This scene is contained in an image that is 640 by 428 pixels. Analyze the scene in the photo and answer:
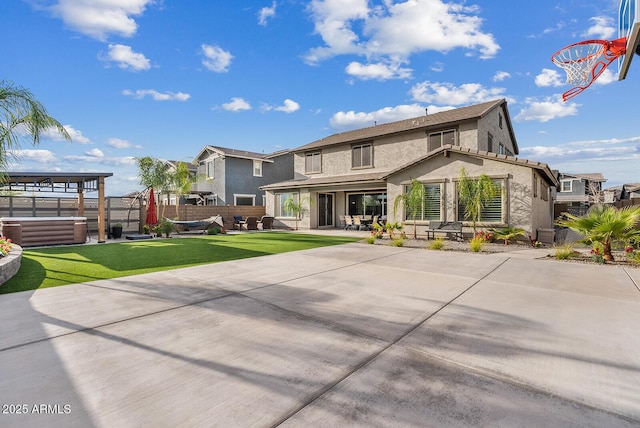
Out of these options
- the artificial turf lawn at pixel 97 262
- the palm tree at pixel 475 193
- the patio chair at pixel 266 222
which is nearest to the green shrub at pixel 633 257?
the palm tree at pixel 475 193

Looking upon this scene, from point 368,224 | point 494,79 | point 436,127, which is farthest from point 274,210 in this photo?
point 494,79

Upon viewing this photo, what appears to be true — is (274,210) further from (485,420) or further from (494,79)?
(485,420)

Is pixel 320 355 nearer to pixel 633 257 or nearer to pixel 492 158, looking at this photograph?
pixel 633 257

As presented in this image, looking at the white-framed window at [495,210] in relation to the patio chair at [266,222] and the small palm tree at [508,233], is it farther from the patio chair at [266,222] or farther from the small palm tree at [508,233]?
the patio chair at [266,222]

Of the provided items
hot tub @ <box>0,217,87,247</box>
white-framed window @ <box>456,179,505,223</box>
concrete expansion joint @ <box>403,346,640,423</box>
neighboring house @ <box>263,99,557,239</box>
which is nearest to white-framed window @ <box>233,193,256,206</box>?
neighboring house @ <box>263,99,557,239</box>

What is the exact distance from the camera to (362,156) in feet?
66.2

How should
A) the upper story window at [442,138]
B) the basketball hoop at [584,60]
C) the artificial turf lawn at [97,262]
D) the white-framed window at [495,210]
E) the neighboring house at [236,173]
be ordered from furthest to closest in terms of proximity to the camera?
1. the neighboring house at [236,173]
2. the upper story window at [442,138]
3. the white-framed window at [495,210]
4. the basketball hoop at [584,60]
5. the artificial turf lawn at [97,262]

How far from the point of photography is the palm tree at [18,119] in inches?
279

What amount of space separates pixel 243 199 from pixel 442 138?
1738 centimetres

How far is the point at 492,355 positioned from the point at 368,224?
16.3 m

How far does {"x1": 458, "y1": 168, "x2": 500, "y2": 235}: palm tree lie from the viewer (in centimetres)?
1241

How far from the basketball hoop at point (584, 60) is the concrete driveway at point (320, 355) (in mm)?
7553

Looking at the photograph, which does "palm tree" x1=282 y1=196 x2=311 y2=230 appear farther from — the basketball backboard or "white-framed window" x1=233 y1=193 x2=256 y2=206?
the basketball backboard

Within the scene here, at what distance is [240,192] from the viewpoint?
26312mm
